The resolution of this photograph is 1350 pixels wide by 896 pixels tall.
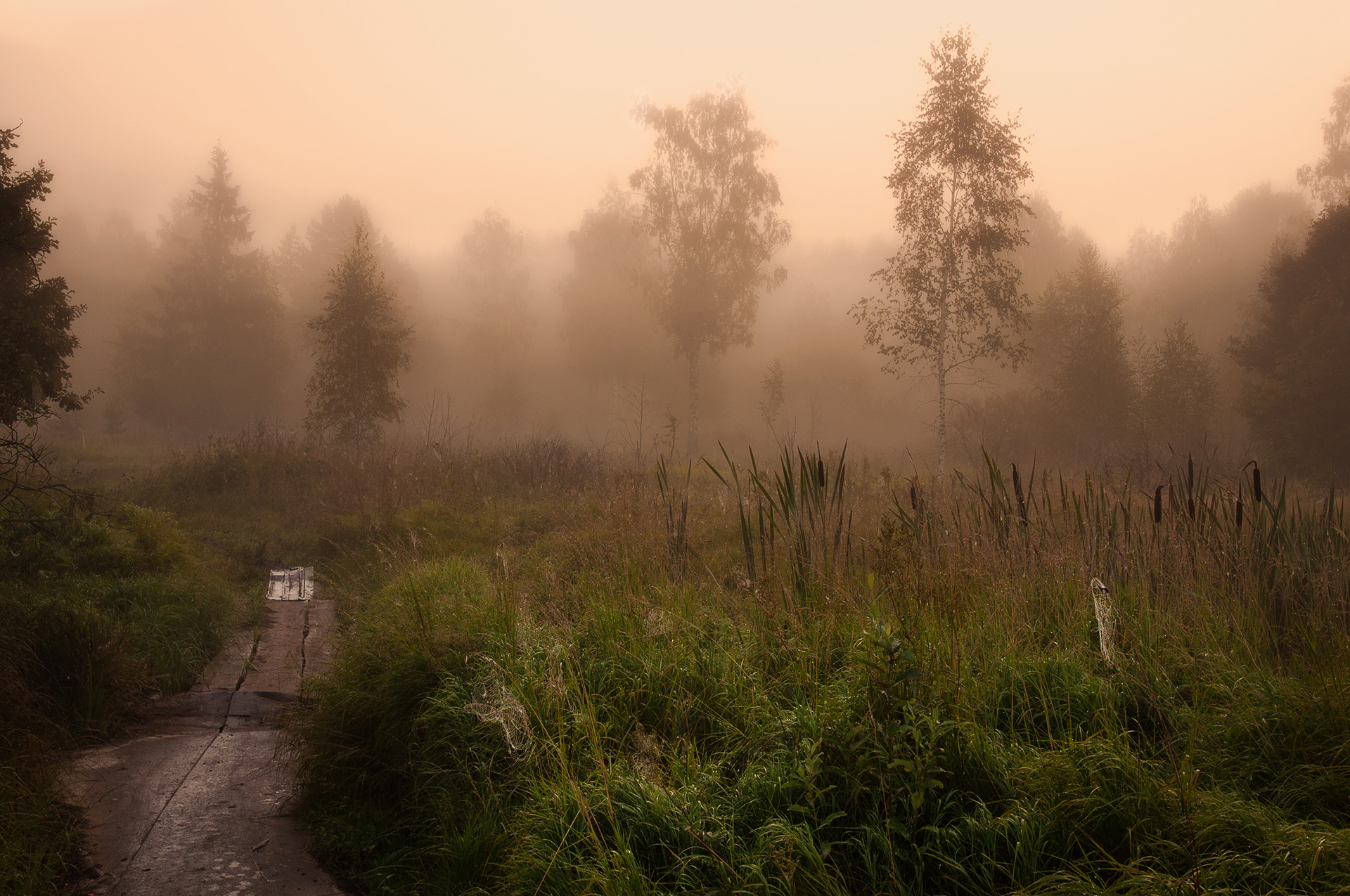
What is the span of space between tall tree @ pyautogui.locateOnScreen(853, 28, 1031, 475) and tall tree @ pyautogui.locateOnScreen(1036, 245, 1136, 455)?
22.7 feet

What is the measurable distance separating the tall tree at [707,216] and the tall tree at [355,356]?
10.3m

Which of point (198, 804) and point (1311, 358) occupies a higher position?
point (1311, 358)

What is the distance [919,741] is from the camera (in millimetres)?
2150

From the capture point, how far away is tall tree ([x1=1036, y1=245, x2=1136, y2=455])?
2306cm

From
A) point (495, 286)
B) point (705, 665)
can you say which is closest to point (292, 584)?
point (705, 665)

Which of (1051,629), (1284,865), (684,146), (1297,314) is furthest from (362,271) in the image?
(1297,314)

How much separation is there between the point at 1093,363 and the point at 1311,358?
637 centimetres

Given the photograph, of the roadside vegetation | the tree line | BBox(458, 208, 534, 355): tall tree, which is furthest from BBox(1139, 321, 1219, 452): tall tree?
BBox(458, 208, 534, 355): tall tree

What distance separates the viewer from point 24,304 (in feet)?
22.0

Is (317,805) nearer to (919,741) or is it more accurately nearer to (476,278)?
(919,741)

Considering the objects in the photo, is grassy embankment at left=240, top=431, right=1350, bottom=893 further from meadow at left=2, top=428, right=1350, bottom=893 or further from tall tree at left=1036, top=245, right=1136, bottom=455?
tall tree at left=1036, top=245, right=1136, bottom=455

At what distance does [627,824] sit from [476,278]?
141ft

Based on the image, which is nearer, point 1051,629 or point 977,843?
point 977,843

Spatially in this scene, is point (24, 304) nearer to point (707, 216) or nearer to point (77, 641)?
point (77, 641)
